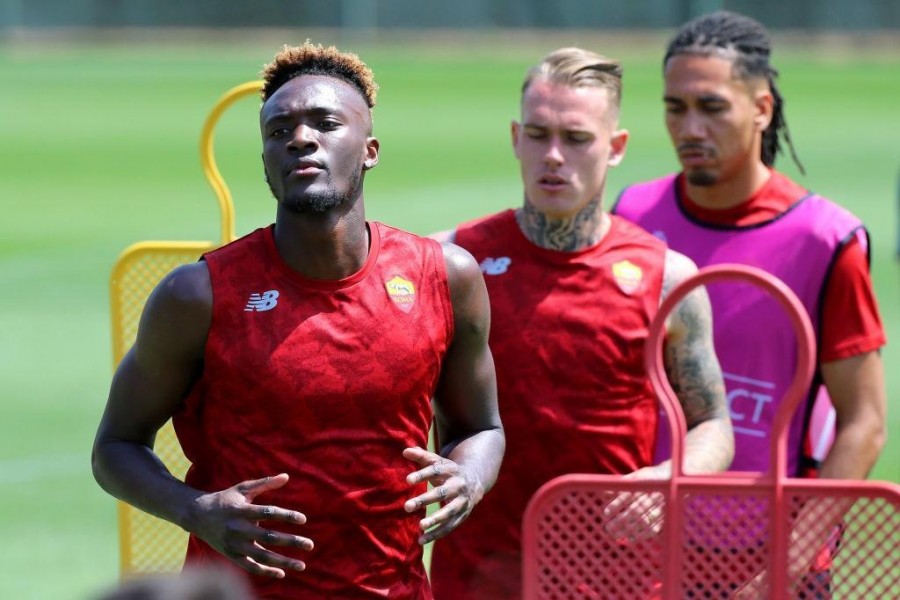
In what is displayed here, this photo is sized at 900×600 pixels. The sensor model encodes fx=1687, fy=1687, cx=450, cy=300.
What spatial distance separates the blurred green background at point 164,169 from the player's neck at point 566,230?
2.25 m

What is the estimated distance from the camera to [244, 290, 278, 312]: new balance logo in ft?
13.8

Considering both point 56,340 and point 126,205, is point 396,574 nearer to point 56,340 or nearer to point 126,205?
point 56,340

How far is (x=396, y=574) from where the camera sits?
4309 millimetres

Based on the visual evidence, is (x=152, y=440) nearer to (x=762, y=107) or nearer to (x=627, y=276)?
(x=627, y=276)

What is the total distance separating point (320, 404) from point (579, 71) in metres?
1.71

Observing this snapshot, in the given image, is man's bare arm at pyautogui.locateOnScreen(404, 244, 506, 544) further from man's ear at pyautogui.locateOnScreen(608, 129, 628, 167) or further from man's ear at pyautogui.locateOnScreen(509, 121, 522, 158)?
man's ear at pyautogui.locateOnScreen(608, 129, 628, 167)

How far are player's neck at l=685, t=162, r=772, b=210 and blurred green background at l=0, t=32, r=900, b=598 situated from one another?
3083mm

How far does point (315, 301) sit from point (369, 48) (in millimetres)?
40924

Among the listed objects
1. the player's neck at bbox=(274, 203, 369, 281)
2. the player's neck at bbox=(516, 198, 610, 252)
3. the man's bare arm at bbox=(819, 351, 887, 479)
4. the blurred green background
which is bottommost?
the blurred green background

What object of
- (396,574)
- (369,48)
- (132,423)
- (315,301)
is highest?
(315,301)

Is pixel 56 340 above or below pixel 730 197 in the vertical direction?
below

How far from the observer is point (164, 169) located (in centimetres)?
2534

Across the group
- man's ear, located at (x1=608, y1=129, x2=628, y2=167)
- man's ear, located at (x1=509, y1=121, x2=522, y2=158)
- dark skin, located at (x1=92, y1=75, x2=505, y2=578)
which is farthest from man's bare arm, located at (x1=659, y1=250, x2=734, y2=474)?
dark skin, located at (x1=92, y1=75, x2=505, y2=578)

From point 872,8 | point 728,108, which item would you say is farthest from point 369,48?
point 728,108
